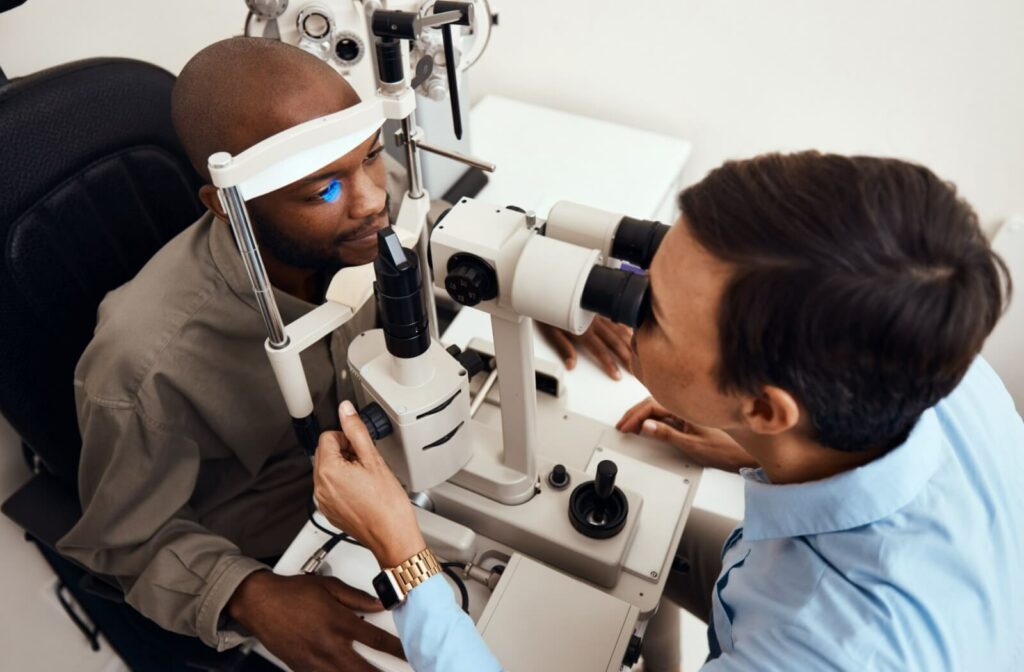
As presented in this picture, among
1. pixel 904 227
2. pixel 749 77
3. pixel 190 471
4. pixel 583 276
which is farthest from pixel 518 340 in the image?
pixel 749 77

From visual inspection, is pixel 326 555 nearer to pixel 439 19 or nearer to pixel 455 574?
pixel 455 574

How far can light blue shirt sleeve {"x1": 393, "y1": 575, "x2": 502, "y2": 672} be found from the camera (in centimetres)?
63

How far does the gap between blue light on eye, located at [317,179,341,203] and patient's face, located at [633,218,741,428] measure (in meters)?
0.50

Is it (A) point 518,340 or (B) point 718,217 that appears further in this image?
(A) point 518,340

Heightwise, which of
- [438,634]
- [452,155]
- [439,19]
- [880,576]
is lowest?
[438,634]

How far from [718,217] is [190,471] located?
2.71 ft

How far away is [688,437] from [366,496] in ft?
1.70

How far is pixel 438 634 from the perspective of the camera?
2.12 feet

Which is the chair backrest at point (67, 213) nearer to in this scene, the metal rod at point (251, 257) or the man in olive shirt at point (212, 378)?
the man in olive shirt at point (212, 378)

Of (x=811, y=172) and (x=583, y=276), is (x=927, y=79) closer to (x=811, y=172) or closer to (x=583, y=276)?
(x=811, y=172)

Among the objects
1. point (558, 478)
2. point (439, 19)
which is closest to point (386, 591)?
point (558, 478)

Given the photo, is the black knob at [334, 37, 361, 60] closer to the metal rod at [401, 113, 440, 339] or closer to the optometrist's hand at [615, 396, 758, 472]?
the metal rod at [401, 113, 440, 339]

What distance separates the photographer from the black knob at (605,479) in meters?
0.78

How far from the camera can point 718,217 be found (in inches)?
22.7
